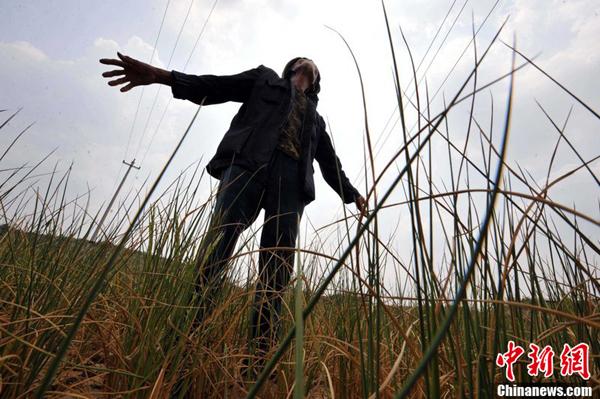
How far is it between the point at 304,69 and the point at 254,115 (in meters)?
0.60

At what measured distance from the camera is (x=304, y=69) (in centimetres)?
233

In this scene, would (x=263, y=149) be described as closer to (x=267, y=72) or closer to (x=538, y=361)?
(x=267, y=72)

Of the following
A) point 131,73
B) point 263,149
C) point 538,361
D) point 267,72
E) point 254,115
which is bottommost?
point 538,361

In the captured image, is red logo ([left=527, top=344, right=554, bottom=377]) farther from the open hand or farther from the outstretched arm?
the open hand

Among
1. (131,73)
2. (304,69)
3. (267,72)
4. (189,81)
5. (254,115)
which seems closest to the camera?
(131,73)

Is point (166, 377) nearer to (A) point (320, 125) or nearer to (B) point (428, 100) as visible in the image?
(B) point (428, 100)

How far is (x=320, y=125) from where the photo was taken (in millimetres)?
2357

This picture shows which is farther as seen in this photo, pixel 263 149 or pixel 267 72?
pixel 267 72

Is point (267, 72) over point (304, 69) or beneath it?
beneath

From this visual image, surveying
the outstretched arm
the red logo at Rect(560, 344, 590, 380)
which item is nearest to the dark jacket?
the outstretched arm

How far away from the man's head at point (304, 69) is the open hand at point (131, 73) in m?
1.03

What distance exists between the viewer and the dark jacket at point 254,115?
1779 millimetres

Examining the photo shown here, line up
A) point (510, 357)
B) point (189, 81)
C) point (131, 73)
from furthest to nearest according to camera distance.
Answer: point (189, 81)
point (131, 73)
point (510, 357)

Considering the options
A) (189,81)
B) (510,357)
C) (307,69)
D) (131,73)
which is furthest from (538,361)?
(307,69)
